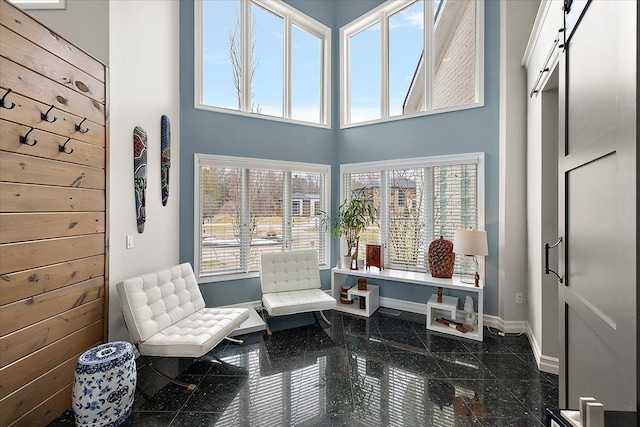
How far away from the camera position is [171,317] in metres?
2.85

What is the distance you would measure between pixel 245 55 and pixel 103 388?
401cm

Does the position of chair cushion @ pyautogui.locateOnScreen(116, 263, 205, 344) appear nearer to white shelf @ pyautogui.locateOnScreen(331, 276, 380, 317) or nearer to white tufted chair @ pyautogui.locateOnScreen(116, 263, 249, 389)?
white tufted chair @ pyautogui.locateOnScreen(116, 263, 249, 389)

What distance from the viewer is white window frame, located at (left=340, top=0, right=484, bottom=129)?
12.0ft

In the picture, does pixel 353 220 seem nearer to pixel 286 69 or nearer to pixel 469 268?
pixel 469 268

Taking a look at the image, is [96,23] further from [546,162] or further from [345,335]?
[546,162]

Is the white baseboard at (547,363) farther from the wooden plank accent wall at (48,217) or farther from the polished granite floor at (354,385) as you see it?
the wooden plank accent wall at (48,217)

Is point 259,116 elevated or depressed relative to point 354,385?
elevated

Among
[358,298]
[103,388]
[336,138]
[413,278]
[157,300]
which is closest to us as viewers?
[103,388]

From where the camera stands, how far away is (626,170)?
1.01 meters

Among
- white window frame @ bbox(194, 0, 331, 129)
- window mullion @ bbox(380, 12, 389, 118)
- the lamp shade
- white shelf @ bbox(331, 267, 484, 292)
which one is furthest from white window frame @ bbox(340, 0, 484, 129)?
white shelf @ bbox(331, 267, 484, 292)

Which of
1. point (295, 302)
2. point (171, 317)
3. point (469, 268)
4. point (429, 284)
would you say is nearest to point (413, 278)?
point (429, 284)

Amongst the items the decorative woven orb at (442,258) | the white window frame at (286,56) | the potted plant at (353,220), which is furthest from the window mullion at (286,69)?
the decorative woven orb at (442,258)

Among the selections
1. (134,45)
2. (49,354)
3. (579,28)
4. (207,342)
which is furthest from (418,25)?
(49,354)

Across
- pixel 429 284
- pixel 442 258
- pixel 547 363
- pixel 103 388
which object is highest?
pixel 442 258
